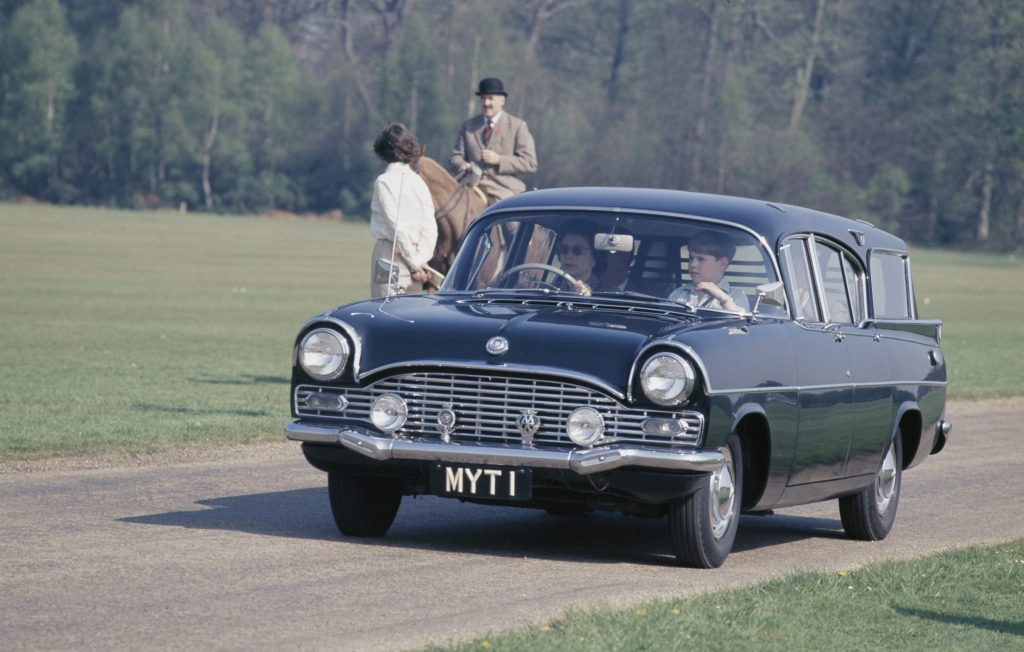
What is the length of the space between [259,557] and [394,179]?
20.9 feet

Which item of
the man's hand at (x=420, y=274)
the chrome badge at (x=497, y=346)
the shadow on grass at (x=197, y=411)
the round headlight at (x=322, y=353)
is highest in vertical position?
the chrome badge at (x=497, y=346)

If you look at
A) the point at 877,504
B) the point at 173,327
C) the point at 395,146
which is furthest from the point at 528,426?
the point at 173,327

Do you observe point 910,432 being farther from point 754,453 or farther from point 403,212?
point 403,212

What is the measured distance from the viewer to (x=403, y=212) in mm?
14133

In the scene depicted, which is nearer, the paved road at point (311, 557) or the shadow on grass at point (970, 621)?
the paved road at point (311, 557)

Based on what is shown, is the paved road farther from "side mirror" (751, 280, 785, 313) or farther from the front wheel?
"side mirror" (751, 280, 785, 313)

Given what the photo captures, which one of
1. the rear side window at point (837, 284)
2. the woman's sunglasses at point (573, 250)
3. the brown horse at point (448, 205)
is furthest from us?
the brown horse at point (448, 205)

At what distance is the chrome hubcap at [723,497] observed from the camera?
27.0 ft

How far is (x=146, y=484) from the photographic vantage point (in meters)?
10.8

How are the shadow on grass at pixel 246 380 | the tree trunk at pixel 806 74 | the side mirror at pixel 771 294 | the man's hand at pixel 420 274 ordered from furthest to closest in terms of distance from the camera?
the tree trunk at pixel 806 74 < the shadow on grass at pixel 246 380 < the man's hand at pixel 420 274 < the side mirror at pixel 771 294

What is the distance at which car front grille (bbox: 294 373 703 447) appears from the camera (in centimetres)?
791

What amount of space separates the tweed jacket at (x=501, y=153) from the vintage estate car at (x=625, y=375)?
22.5ft

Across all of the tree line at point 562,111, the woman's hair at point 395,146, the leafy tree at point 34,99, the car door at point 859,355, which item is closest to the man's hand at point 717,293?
the car door at point 859,355

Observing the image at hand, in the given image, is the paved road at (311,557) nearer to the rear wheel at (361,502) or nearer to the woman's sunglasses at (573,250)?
the rear wheel at (361,502)
